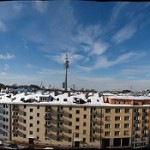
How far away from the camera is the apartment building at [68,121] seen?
14.6m

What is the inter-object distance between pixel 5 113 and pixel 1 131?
1.14 metres

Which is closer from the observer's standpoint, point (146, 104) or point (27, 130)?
point (27, 130)

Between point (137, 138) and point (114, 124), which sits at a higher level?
point (114, 124)

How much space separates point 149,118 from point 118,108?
262cm

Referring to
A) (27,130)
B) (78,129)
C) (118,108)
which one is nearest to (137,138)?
(118,108)

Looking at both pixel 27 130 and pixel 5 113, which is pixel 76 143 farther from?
pixel 5 113

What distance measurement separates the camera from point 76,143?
14805mm

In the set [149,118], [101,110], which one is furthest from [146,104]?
[101,110]

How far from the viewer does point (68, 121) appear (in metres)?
14.6

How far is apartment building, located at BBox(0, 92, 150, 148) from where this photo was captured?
14570mm

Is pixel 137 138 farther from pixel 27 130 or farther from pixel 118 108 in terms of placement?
pixel 27 130

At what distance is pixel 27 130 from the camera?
48.7 ft

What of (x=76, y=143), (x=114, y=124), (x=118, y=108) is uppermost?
(x=118, y=108)

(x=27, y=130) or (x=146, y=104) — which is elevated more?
(x=146, y=104)
